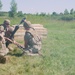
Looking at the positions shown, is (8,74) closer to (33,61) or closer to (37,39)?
(33,61)

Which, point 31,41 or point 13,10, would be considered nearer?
point 31,41

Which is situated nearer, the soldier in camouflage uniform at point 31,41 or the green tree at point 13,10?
the soldier in camouflage uniform at point 31,41

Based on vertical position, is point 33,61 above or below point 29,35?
below

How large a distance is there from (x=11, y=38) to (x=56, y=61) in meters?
2.61

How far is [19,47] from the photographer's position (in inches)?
426

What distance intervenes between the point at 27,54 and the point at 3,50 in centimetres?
92

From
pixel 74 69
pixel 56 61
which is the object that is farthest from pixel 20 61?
pixel 74 69

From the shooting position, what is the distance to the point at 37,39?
10.5 meters

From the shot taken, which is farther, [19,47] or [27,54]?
[19,47]

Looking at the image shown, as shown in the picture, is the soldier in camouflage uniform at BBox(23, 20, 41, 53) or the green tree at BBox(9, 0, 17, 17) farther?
the green tree at BBox(9, 0, 17, 17)

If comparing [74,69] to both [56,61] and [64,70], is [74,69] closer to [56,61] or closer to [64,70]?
[64,70]

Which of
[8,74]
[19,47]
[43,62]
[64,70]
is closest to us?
[8,74]

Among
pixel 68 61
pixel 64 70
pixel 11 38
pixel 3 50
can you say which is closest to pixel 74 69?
pixel 64 70

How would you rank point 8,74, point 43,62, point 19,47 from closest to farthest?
point 8,74
point 43,62
point 19,47
